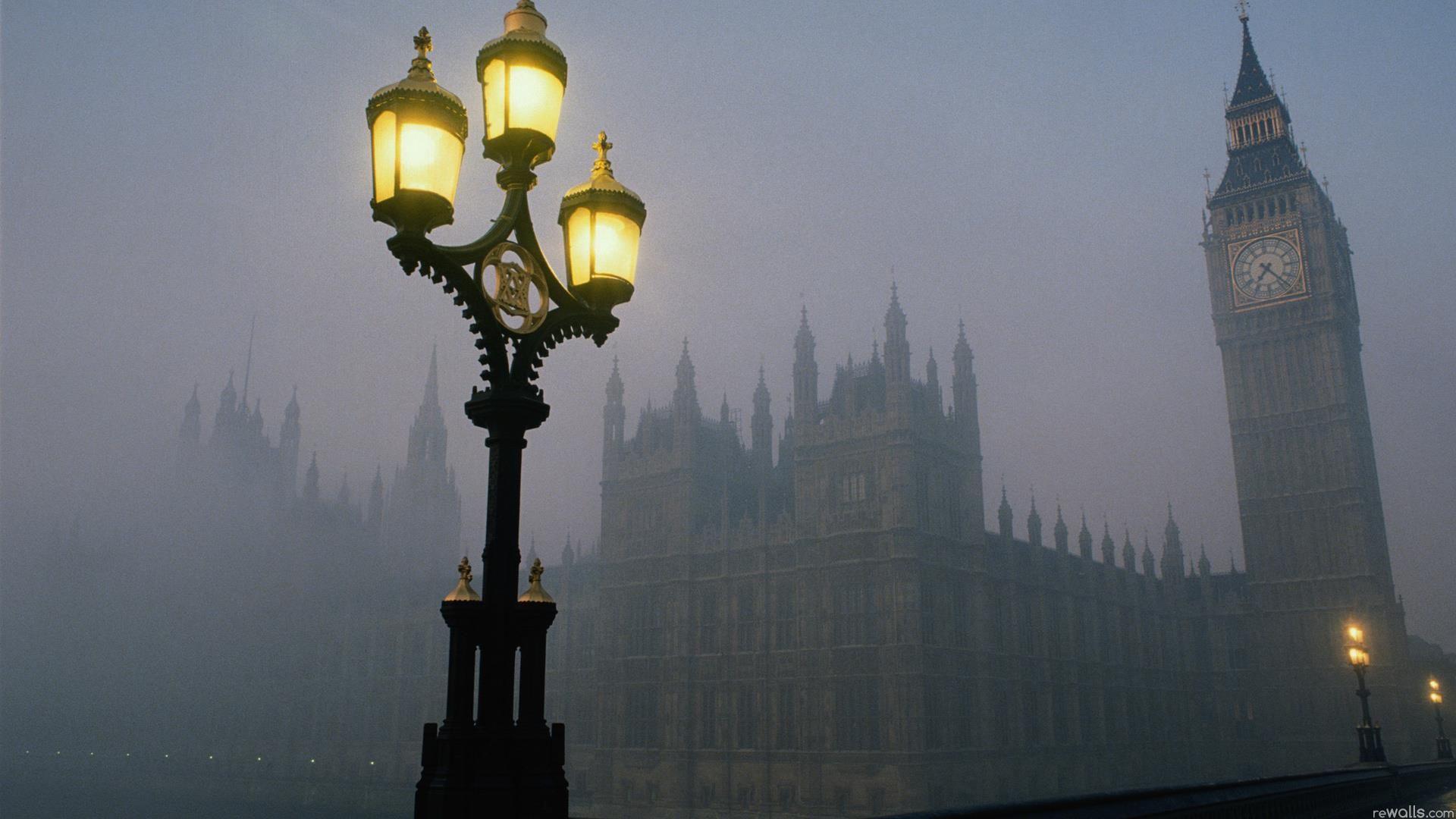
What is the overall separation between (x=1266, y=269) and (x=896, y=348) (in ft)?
119

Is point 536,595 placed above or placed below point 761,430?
below

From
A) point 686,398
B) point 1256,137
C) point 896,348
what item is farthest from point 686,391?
point 1256,137

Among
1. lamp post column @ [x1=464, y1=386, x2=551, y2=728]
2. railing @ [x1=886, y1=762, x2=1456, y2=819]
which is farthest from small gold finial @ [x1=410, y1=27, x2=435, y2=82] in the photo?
railing @ [x1=886, y1=762, x2=1456, y2=819]

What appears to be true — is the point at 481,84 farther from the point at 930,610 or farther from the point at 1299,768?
the point at 1299,768

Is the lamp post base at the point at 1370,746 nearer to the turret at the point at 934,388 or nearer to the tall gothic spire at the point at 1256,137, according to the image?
the turret at the point at 934,388

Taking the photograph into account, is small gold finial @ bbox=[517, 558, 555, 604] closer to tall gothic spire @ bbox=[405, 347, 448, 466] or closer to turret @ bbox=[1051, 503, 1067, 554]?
turret @ bbox=[1051, 503, 1067, 554]

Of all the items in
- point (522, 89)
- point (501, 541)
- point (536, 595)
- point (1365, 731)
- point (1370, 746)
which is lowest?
point (1370, 746)

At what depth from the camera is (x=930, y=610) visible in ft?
154

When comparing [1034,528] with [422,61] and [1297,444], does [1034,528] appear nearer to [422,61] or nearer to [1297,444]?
[1297,444]

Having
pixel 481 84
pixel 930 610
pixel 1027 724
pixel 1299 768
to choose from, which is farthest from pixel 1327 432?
Result: pixel 481 84

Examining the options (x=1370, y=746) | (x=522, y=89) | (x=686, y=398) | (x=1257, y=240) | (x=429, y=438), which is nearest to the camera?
(x=522, y=89)

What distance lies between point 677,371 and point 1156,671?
3447 centimetres

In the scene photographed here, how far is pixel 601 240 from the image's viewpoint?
6.83 metres

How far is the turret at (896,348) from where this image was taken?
50188 mm
